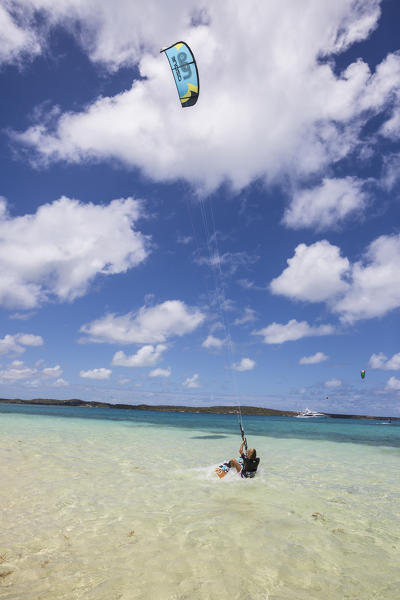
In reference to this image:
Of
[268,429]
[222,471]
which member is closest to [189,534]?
[222,471]

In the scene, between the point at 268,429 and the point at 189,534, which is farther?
the point at 268,429

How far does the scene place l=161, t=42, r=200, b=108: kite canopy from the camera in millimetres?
14633

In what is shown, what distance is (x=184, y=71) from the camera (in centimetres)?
1497

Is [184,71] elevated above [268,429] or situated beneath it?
elevated above

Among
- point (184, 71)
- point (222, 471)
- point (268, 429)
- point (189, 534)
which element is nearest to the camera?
point (189, 534)

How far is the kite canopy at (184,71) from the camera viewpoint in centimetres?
1463

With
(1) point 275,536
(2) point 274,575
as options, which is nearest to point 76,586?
(2) point 274,575

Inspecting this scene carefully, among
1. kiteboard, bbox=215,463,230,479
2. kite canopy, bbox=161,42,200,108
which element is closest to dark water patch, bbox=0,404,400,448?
kiteboard, bbox=215,463,230,479

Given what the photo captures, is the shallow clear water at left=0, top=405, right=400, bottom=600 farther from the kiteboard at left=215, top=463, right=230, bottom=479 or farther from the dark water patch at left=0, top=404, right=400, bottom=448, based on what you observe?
the dark water patch at left=0, top=404, right=400, bottom=448

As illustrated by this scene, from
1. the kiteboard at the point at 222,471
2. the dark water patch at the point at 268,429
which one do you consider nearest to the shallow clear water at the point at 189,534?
the kiteboard at the point at 222,471

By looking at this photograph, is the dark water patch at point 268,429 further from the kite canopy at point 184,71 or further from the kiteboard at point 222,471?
the kite canopy at point 184,71

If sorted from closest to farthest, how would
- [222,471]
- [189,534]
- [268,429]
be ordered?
[189,534], [222,471], [268,429]

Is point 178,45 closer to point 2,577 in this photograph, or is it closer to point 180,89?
point 180,89

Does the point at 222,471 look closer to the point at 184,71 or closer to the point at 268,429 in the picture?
the point at 184,71
